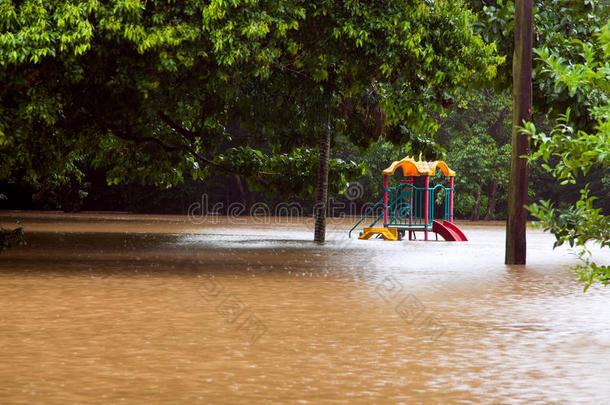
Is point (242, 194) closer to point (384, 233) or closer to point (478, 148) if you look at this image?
point (478, 148)

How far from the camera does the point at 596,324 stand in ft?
30.3

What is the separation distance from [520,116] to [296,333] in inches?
417

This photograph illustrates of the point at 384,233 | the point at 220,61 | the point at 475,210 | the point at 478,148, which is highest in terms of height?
the point at 478,148

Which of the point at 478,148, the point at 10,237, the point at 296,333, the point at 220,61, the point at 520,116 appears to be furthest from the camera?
the point at 478,148

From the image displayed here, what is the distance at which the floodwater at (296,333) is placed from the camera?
19.5ft

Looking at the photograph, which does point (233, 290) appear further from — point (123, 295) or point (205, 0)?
point (205, 0)

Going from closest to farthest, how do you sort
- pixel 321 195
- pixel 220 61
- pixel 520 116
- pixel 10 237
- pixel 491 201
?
pixel 220 61 < pixel 520 116 < pixel 10 237 < pixel 321 195 < pixel 491 201

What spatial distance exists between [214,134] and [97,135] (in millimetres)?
4685

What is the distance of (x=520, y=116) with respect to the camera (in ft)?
57.7

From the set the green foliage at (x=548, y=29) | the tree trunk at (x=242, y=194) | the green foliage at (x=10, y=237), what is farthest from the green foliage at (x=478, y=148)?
the green foliage at (x=10, y=237)

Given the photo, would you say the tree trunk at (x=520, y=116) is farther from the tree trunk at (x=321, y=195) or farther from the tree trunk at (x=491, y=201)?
the tree trunk at (x=491, y=201)

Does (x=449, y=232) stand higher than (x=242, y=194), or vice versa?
(x=242, y=194)

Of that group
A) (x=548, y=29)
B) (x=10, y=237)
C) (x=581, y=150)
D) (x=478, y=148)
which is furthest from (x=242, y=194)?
(x=581, y=150)

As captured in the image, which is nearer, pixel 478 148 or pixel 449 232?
pixel 449 232
